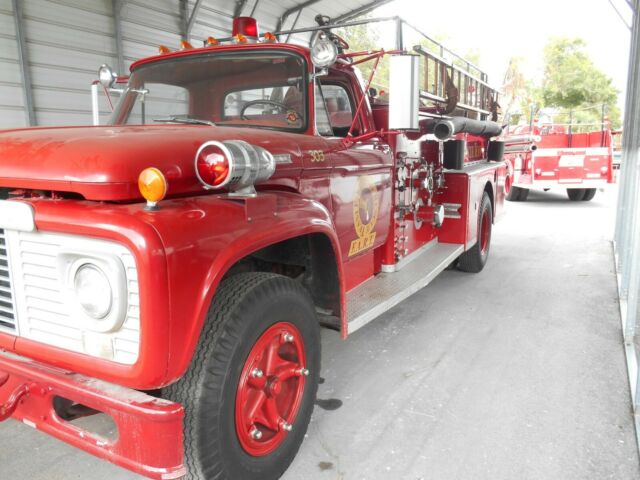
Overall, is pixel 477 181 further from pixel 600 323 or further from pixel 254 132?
pixel 254 132

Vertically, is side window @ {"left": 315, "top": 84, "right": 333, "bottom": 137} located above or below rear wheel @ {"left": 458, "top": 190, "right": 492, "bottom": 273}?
above

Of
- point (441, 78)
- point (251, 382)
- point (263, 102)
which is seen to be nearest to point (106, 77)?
point (263, 102)

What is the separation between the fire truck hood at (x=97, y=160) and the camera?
5.46 ft

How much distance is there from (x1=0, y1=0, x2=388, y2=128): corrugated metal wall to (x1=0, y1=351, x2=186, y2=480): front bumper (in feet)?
24.4

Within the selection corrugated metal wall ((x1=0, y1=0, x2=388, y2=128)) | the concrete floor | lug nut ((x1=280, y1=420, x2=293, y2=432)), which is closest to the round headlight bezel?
lug nut ((x1=280, y1=420, x2=293, y2=432))

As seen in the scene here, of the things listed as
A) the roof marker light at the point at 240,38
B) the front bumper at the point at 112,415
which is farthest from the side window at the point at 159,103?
the front bumper at the point at 112,415

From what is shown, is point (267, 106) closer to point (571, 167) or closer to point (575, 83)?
point (571, 167)

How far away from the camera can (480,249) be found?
5.74m

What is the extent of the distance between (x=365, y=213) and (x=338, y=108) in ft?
2.25

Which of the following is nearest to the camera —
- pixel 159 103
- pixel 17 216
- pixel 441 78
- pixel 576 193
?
pixel 17 216

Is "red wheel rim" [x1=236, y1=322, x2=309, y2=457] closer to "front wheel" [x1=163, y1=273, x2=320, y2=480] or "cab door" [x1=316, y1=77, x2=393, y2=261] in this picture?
"front wheel" [x1=163, y1=273, x2=320, y2=480]

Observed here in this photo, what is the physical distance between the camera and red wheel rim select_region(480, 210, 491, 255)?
232 inches

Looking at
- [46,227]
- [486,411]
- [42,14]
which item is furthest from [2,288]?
[42,14]

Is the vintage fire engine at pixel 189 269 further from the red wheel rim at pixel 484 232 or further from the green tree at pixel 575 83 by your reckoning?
the green tree at pixel 575 83
